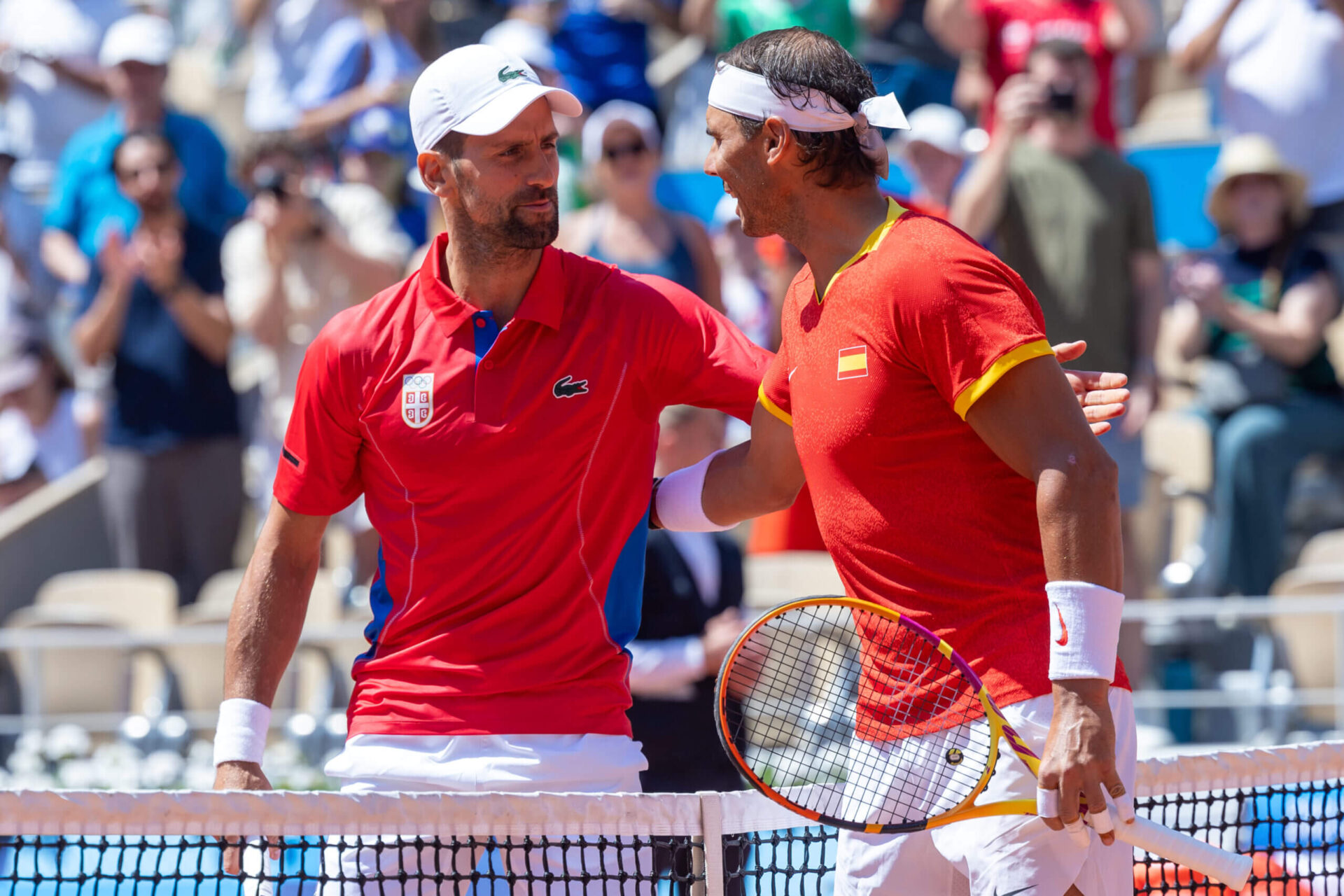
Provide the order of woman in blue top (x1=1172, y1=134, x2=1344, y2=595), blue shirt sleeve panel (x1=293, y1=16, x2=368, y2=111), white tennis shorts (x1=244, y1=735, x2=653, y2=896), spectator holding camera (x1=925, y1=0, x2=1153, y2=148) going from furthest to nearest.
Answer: blue shirt sleeve panel (x1=293, y1=16, x2=368, y2=111) < spectator holding camera (x1=925, y1=0, x2=1153, y2=148) < woman in blue top (x1=1172, y1=134, x2=1344, y2=595) < white tennis shorts (x1=244, y1=735, x2=653, y2=896)

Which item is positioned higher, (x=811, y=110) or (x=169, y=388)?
(x=169, y=388)

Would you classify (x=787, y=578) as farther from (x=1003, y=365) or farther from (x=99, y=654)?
(x=1003, y=365)

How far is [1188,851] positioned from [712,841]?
32.7 inches

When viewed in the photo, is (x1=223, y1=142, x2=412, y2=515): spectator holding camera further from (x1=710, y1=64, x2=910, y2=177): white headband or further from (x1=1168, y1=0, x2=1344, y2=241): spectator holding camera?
(x1=710, y1=64, x2=910, y2=177): white headband

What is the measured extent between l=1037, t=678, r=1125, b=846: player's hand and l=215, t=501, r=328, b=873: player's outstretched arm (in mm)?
1585

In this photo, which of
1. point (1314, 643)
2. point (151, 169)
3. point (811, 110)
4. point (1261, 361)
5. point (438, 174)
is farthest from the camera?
point (151, 169)

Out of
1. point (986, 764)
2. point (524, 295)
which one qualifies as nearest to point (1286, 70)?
point (524, 295)

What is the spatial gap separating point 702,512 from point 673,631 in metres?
1.54

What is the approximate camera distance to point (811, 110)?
2986 millimetres

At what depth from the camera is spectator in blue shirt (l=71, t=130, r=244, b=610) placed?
7758mm

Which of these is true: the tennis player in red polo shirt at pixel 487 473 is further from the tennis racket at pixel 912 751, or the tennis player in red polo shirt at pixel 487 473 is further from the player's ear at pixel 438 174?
the tennis racket at pixel 912 751

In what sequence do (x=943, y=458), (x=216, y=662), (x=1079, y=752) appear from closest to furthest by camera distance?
1. (x=1079, y=752)
2. (x=943, y=458)
3. (x=216, y=662)

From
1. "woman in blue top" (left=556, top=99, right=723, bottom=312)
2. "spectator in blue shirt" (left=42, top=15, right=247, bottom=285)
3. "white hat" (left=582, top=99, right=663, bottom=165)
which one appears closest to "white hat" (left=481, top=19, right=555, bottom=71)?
"white hat" (left=582, top=99, right=663, bottom=165)

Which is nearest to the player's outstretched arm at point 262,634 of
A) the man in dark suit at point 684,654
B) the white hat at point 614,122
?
the man in dark suit at point 684,654
